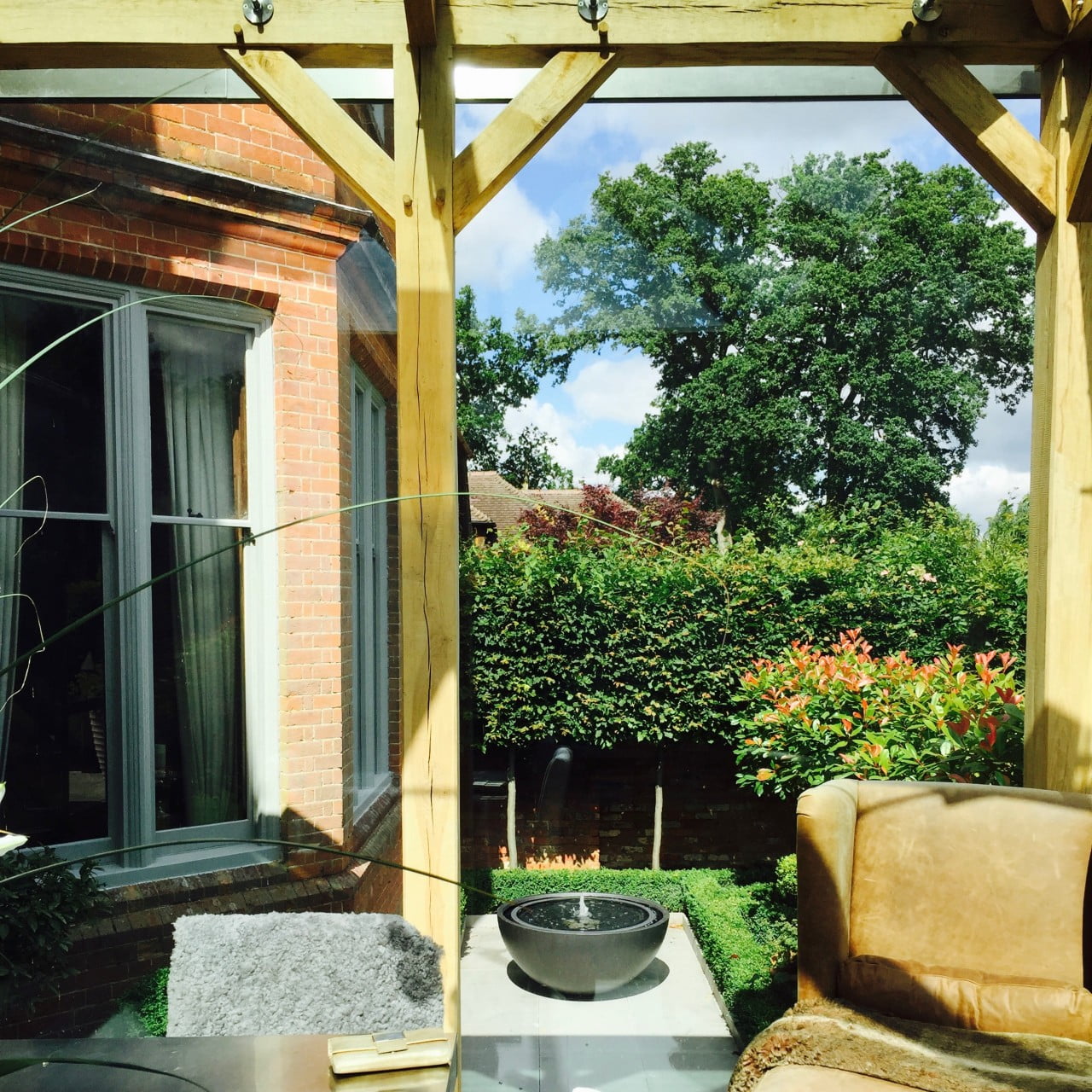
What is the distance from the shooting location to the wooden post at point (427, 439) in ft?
7.13

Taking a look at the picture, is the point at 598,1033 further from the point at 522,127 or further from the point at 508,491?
the point at 522,127

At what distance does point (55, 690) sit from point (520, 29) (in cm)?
234

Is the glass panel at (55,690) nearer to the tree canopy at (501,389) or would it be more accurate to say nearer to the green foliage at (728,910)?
the green foliage at (728,910)

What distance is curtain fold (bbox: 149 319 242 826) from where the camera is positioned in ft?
10.6

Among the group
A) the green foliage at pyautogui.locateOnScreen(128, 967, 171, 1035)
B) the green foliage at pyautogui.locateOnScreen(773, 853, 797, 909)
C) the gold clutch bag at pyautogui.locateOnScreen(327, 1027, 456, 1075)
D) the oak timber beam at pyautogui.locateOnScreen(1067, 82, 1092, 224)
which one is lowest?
the green foliage at pyautogui.locateOnScreen(773, 853, 797, 909)

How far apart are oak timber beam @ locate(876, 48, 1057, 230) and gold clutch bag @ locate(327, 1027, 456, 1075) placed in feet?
7.49

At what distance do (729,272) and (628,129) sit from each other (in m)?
1.08

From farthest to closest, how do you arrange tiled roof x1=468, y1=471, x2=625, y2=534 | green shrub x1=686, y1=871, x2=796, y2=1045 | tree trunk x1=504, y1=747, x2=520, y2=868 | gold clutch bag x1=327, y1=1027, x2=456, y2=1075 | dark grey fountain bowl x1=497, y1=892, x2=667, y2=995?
tree trunk x1=504, y1=747, x2=520, y2=868
tiled roof x1=468, y1=471, x2=625, y2=534
dark grey fountain bowl x1=497, y1=892, x2=667, y2=995
green shrub x1=686, y1=871, x2=796, y2=1045
gold clutch bag x1=327, y1=1027, x2=456, y2=1075

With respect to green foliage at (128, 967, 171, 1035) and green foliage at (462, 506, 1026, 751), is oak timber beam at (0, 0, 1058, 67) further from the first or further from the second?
green foliage at (462, 506, 1026, 751)

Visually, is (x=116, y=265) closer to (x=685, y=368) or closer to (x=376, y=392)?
(x=376, y=392)

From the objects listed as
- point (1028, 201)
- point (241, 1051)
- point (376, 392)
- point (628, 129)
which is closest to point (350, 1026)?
point (241, 1051)

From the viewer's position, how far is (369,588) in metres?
4.39

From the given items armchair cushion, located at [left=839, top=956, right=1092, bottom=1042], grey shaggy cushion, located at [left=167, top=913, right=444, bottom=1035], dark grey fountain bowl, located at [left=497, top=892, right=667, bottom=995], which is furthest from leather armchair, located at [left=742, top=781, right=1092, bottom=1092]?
dark grey fountain bowl, located at [left=497, top=892, right=667, bottom=995]

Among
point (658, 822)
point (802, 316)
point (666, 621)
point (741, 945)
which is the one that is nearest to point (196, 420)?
point (666, 621)
